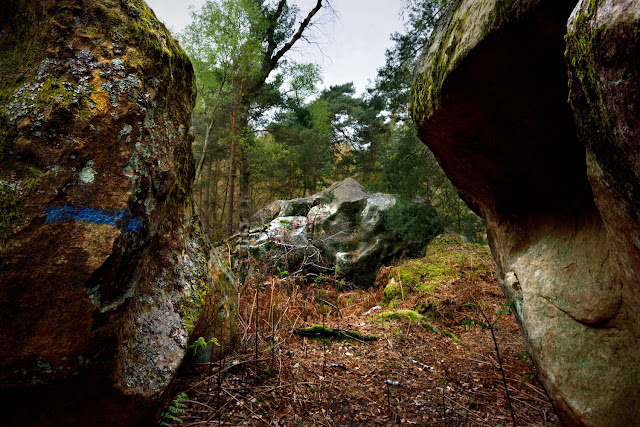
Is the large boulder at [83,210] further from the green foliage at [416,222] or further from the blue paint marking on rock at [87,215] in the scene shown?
the green foliage at [416,222]

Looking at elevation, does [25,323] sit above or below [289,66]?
below

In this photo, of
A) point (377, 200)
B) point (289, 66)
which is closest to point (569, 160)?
point (377, 200)

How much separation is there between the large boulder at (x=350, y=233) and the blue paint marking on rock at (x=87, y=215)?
7248 millimetres

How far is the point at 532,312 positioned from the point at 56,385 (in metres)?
2.84

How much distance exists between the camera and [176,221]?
2.41m

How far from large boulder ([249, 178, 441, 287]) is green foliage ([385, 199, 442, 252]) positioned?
32 millimetres

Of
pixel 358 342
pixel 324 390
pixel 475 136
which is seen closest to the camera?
pixel 475 136

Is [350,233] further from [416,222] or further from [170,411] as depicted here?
[170,411]

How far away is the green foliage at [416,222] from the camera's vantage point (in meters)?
8.86

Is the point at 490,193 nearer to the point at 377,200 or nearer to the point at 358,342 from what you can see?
the point at 358,342

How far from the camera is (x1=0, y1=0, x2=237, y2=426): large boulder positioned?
133 cm

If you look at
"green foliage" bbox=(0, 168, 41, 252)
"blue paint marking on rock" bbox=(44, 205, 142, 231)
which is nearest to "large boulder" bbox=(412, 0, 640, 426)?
"blue paint marking on rock" bbox=(44, 205, 142, 231)

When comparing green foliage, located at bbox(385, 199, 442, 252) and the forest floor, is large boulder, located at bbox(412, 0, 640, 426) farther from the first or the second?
green foliage, located at bbox(385, 199, 442, 252)

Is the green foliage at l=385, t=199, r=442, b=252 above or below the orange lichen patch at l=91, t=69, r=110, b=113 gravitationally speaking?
above
